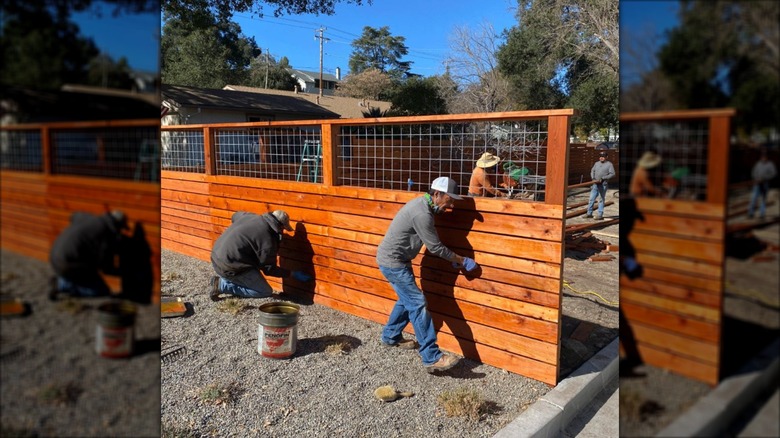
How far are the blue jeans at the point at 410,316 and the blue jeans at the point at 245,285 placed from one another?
2.23 meters

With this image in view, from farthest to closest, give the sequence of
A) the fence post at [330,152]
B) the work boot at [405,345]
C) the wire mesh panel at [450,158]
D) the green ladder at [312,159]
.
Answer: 1. the green ladder at [312,159]
2. the fence post at [330,152]
3. the work boot at [405,345]
4. the wire mesh panel at [450,158]

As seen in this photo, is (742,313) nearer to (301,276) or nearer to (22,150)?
(22,150)

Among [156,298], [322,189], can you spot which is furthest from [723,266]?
[322,189]

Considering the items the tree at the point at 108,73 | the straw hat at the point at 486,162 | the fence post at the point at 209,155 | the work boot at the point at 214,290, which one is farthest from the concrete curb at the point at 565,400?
the fence post at the point at 209,155

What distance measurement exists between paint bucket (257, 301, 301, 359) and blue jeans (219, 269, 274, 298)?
1.85 meters

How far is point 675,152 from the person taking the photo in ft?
1.74

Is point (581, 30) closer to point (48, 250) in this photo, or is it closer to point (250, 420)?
point (250, 420)

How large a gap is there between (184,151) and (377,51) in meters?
67.0

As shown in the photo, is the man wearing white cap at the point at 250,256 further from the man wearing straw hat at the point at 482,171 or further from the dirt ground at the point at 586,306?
the dirt ground at the point at 586,306

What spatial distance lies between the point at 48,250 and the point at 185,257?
8772 mm

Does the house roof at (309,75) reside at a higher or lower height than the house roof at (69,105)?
higher

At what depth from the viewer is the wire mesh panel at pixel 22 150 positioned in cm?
66

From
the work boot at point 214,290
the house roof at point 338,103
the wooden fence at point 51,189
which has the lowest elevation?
the work boot at point 214,290

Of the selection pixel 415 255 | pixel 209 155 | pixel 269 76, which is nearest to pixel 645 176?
pixel 415 255
